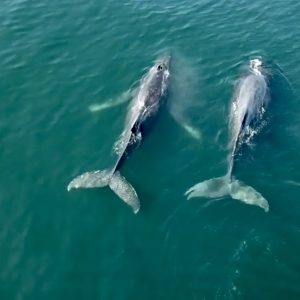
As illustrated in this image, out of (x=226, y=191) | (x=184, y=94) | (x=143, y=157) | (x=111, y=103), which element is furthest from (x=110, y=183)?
(x=184, y=94)

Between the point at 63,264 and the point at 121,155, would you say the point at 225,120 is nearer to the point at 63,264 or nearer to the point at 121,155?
the point at 121,155

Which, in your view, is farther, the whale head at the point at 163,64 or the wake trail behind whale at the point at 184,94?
the whale head at the point at 163,64

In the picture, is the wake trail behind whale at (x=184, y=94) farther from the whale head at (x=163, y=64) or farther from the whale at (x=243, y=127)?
the whale at (x=243, y=127)

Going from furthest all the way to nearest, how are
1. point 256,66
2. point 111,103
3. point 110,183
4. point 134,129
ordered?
point 256,66 → point 111,103 → point 134,129 → point 110,183

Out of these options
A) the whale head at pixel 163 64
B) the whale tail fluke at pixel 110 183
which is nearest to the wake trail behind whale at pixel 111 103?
the whale head at pixel 163 64

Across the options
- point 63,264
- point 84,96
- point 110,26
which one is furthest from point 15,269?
point 110,26

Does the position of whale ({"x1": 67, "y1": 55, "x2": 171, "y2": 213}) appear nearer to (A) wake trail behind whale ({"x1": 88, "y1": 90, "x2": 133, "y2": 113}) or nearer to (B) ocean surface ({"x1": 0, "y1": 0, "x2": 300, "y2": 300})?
(B) ocean surface ({"x1": 0, "y1": 0, "x2": 300, "y2": 300})

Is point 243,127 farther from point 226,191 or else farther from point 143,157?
point 143,157
